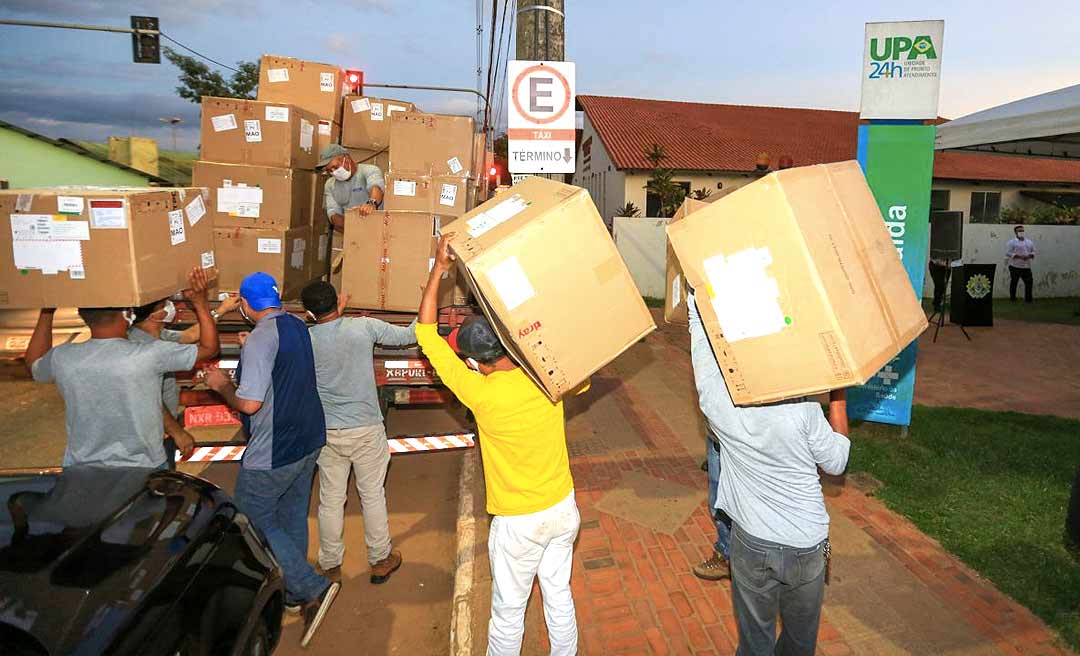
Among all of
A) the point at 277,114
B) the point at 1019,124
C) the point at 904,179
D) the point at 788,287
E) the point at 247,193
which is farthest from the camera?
the point at 1019,124

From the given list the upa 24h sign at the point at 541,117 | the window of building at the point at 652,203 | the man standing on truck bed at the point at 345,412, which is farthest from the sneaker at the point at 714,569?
the window of building at the point at 652,203

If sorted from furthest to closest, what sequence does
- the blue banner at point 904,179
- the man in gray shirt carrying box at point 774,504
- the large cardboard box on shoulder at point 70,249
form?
the blue banner at point 904,179
the large cardboard box on shoulder at point 70,249
the man in gray shirt carrying box at point 774,504

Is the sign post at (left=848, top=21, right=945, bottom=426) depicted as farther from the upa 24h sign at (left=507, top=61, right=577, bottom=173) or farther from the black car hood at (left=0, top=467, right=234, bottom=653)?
the black car hood at (left=0, top=467, right=234, bottom=653)

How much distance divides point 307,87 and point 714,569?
6131mm

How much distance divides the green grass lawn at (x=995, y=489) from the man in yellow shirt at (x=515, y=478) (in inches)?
112

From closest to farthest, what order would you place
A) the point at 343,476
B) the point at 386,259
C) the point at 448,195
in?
the point at 343,476
the point at 386,259
the point at 448,195

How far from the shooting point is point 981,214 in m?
24.1

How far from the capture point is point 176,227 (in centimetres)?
361

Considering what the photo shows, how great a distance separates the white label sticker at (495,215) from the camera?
267 centimetres

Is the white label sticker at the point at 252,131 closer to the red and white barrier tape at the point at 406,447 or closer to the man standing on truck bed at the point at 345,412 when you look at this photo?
the man standing on truck bed at the point at 345,412

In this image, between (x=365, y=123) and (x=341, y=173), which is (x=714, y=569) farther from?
(x=365, y=123)

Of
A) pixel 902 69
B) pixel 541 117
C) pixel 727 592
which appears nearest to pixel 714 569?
pixel 727 592

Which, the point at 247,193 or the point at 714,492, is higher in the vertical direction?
the point at 247,193

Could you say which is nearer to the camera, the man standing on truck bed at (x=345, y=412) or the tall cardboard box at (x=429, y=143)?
the man standing on truck bed at (x=345, y=412)
